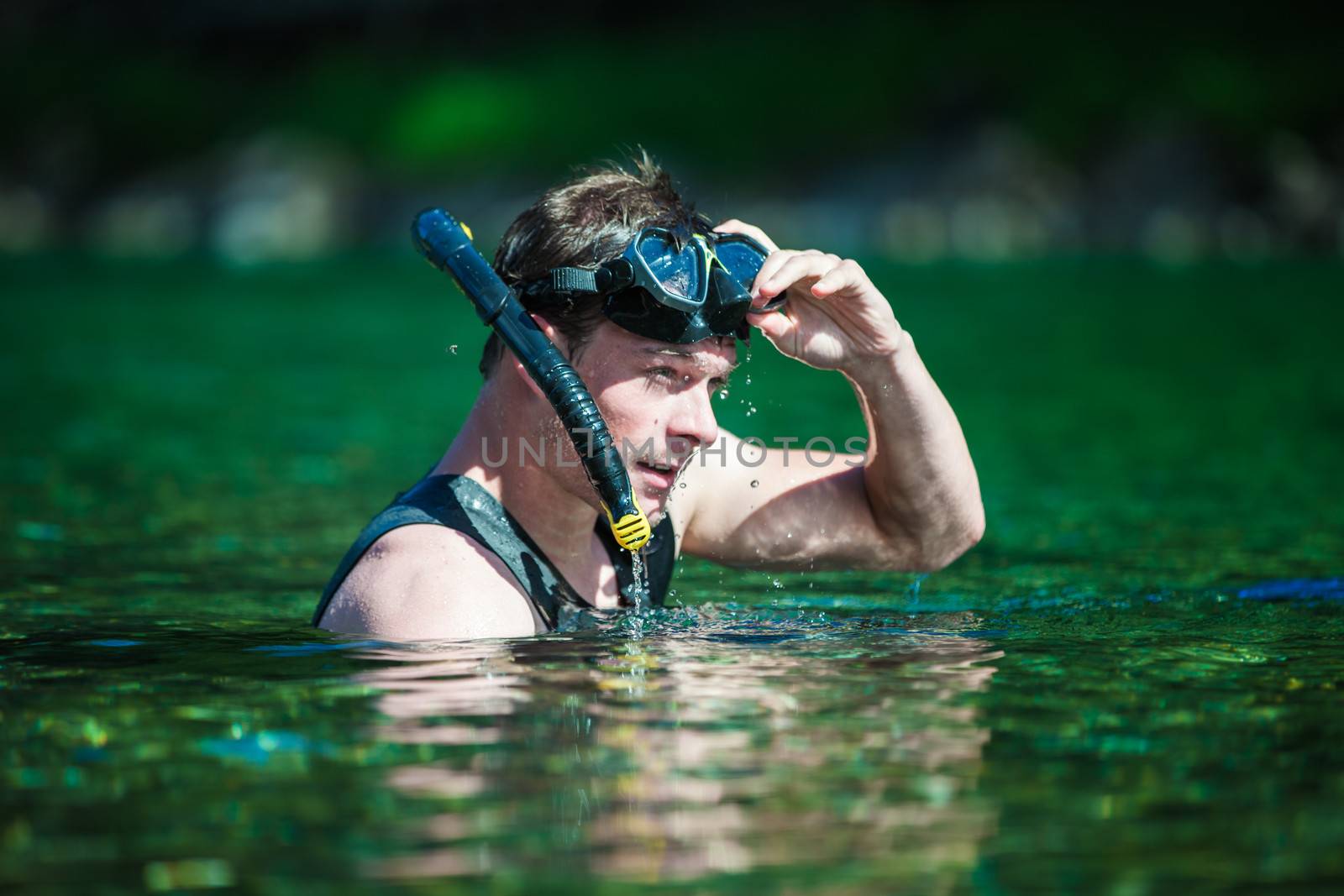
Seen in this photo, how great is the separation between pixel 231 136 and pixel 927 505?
37.4m

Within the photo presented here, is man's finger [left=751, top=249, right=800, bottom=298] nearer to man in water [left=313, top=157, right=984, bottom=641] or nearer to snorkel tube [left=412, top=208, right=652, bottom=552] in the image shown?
man in water [left=313, top=157, right=984, bottom=641]

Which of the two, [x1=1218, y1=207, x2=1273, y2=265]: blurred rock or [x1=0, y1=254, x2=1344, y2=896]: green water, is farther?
[x1=1218, y1=207, x2=1273, y2=265]: blurred rock

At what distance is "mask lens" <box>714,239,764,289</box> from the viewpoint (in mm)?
3984

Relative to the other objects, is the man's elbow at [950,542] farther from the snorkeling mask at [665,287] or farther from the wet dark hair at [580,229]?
the wet dark hair at [580,229]

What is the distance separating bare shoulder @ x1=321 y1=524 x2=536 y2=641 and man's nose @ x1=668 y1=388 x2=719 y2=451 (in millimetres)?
529

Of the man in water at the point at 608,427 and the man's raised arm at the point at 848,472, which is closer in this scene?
the man in water at the point at 608,427

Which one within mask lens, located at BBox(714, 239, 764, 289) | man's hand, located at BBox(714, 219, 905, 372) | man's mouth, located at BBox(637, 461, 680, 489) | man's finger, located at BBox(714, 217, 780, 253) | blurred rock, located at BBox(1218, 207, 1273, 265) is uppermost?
blurred rock, located at BBox(1218, 207, 1273, 265)

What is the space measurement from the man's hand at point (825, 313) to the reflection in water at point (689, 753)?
728 millimetres

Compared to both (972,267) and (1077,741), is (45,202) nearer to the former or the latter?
(972,267)

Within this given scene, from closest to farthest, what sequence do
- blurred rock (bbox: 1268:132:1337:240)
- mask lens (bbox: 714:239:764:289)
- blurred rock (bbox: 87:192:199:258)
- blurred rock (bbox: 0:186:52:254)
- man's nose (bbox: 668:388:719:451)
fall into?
man's nose (bbox: 668:388:719:451) < mask lens (bbox: 714:239:764:289) < blurred rock (bbox: 1268:132:1337:240) < blurred rock (bbox: 87:192:199:258) < blurred rock (bbox: 0:186:52:254)

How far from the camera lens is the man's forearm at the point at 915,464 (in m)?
4.24

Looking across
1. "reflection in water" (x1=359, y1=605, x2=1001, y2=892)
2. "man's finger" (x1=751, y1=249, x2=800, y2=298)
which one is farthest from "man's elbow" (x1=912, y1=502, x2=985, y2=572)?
"man's finger" (x1=751, y1=249, x2=800, y2=298)

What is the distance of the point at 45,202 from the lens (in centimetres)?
3741

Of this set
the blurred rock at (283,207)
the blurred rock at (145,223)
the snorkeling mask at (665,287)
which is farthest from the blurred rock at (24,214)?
the snorkeling mask at (665,287)
